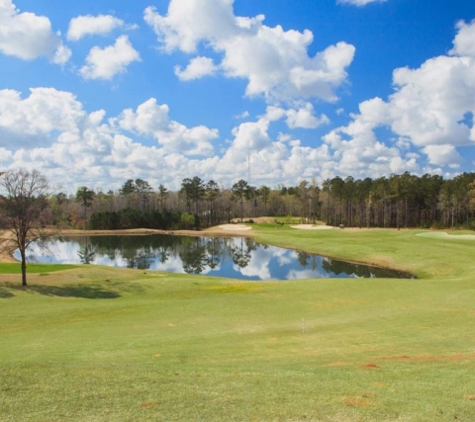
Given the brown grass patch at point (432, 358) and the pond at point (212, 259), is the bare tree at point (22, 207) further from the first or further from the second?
the brown grass patch at point (432, 358)

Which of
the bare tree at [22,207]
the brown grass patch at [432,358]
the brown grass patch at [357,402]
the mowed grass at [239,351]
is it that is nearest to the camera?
the mowed grass at [239,351]

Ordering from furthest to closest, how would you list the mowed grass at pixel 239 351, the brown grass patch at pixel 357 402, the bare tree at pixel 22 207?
the bare tree at pixel 22 207 < the brown grass patch at pixel 357 402 < the mowed grass at pixel 239 351

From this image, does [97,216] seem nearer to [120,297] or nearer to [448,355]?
[120,297]

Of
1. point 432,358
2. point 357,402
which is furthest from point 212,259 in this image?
point 357,402

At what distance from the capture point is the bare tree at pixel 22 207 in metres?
32.9

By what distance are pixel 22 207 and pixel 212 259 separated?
38014 mm

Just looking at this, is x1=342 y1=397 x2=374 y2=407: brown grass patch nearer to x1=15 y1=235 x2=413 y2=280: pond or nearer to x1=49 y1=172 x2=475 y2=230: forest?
x1=15 y1=235 x2=413 y2=280: pond

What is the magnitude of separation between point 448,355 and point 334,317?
315 inches

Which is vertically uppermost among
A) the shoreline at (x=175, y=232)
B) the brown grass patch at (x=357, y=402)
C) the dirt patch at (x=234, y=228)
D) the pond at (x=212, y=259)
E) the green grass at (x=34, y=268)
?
the dirt patch at (x=234, y=228)

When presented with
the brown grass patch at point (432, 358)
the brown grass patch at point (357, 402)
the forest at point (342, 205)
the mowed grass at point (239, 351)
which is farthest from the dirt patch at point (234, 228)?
the brown grass patch at point (357, 402)

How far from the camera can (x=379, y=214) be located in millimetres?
136000

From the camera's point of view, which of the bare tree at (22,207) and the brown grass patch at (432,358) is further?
the bare tree at (22,207)

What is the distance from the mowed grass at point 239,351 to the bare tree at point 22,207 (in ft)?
14.2

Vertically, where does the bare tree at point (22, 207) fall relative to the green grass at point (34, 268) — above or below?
above
